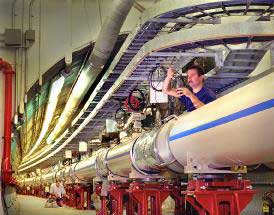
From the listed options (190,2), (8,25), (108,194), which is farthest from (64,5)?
(190,2)

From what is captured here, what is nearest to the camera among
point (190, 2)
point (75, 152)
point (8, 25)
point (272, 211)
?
point (190, 2)

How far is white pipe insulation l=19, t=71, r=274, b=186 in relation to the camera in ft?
10.1

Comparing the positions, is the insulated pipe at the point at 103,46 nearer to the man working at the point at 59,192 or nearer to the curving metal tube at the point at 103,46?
the curving metal tube at the point at 103,46

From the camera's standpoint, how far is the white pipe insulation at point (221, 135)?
309cm

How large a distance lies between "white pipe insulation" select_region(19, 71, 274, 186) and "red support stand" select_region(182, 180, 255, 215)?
15 cm

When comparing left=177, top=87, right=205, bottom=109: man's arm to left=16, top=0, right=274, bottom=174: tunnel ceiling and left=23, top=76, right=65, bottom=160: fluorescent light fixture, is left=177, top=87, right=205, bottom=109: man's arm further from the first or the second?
left=23, top=76, right=65, bottom=160: fluorescent light fixture

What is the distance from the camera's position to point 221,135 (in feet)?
11.9

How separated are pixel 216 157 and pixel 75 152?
49.6 feet

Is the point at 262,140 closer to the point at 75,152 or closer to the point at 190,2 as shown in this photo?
the point at 190,2

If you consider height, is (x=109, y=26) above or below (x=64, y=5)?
below

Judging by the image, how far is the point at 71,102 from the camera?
41.7 ft

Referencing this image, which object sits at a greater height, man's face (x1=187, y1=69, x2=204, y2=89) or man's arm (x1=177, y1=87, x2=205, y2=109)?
man's face (x1=187, y1=69, x2=204, y2=89)

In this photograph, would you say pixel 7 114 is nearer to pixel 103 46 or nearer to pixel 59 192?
pixel 103 46

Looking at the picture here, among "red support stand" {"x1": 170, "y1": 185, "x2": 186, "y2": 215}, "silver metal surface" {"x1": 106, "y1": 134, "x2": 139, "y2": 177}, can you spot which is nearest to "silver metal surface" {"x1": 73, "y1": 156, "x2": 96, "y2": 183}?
"silver metal surface" {"x1": 106, "y1": 134, "x2": 139, "y2": 177}
